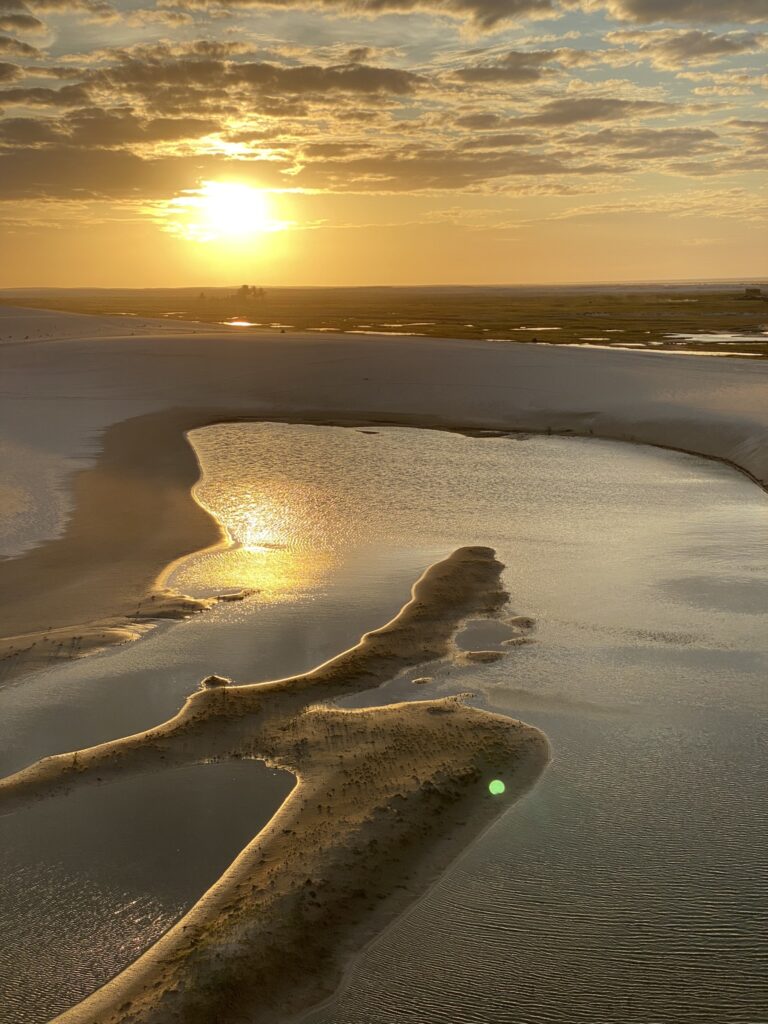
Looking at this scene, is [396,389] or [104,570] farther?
[396,389]

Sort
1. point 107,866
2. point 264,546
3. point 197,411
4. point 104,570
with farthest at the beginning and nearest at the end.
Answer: point 197,411, point 264,546, point 104,570, point 107,866

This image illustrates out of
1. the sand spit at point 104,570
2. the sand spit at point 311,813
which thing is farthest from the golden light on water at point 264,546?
the sand spit at point 311,813

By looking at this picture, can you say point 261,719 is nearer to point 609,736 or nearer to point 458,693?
point 458,693

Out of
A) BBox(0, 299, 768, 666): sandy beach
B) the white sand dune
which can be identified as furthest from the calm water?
the white sand dune

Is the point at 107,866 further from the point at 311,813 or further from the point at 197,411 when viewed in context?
the point at 197,411

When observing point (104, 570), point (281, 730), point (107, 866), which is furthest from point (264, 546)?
point (107, 866)

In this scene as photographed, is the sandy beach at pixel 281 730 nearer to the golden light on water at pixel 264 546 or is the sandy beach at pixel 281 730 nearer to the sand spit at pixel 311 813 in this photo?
the sand spit at pixel 311 813

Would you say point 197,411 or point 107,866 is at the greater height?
point 107,866

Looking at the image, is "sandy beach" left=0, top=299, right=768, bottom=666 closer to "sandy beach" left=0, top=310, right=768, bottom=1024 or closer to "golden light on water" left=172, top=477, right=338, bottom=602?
"sandy beach" left=0, top=310, right=768, bottom=1024
